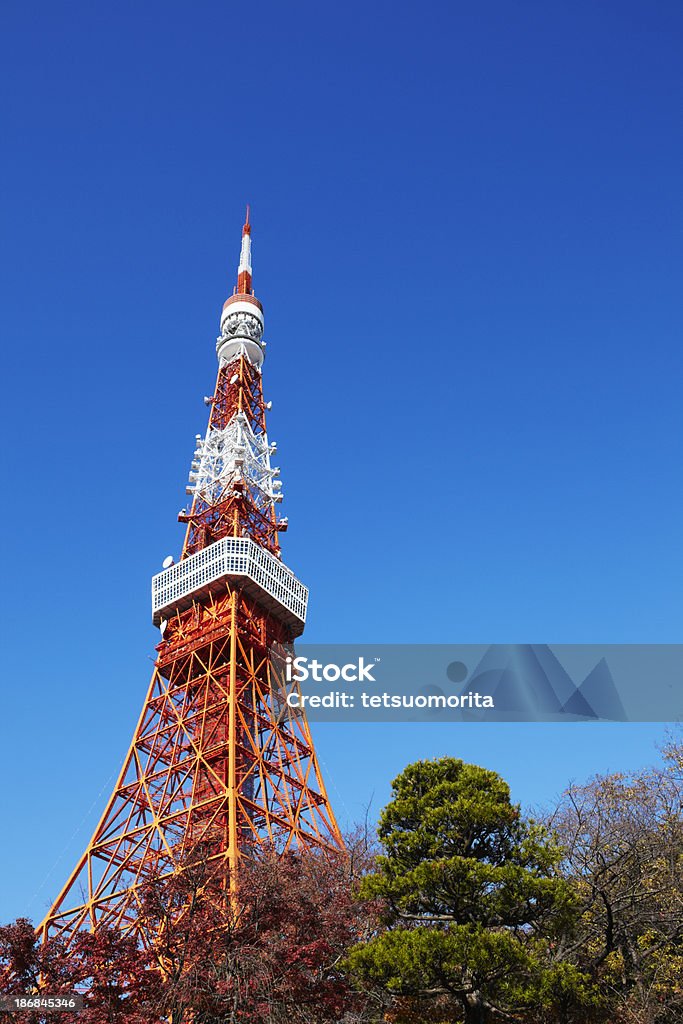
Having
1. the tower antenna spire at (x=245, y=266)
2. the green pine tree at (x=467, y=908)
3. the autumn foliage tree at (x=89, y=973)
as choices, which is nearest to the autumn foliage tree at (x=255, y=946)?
the autumn foliage tree at (x=89, y=973)

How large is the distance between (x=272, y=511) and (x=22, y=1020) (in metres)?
23.0

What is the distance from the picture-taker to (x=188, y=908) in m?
14.5

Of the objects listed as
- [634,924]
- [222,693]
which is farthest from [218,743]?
[634,924]

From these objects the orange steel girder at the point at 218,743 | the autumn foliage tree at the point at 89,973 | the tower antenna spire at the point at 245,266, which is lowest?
the autumn foliage tree at the point at 89,973

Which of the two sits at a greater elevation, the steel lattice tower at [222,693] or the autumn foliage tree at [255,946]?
the steel lattice tower at [222,693]

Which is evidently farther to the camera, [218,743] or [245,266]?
[245,266]

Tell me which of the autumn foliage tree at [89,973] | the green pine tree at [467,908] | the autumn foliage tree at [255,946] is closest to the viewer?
the green pine tree at [467,908]

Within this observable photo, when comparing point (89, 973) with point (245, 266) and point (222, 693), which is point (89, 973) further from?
point (245, 266)

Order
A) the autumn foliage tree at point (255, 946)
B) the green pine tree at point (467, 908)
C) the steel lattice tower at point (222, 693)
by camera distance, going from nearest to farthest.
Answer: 1. the green pine tree at point (467, 908)
2. the autumn foliage tree at point (255, 946)
3. the steel lattice tower at point (222, 693)

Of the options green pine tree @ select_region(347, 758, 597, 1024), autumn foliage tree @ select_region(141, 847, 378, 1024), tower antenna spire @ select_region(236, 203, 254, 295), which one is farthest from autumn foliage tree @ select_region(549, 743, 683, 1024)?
tower antenna spire @ select_region(236, 203, 254, 295)

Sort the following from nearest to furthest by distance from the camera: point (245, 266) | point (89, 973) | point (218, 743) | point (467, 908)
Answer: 1. point (467, 908)
2. point (89, 973)
3. point (218, 743)
4. point (245, 266)

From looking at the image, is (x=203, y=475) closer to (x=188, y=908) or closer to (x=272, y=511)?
(x=272, y=511)

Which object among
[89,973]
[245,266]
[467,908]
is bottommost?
[89,973]

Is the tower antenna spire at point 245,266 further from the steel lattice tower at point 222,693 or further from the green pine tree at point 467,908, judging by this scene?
the green pine tree at point 467,908
